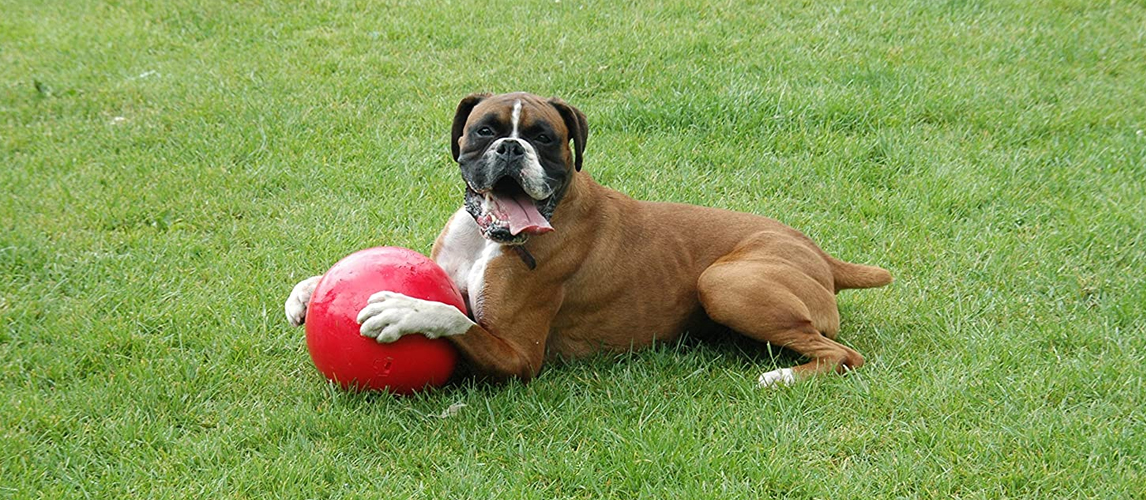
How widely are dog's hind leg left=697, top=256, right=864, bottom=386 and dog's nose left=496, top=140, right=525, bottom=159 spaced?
1.20 m

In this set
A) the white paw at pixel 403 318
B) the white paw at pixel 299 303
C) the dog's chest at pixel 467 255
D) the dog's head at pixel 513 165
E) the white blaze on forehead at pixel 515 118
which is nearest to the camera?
the white paw at pixel 403 318

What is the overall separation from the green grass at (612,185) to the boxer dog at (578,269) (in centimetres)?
16

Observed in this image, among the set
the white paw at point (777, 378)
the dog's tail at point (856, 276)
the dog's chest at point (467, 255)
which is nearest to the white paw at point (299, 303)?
the dog's chest at point (467, 255)

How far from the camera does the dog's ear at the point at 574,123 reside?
487 cm

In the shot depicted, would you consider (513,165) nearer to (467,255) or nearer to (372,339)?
(467,255)

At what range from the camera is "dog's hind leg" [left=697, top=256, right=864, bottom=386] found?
5016 millimetres

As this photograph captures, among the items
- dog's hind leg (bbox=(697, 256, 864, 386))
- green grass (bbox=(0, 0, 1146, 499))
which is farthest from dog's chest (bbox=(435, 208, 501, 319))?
dog's hind leg (bbox=(697, 256, 864, 386))

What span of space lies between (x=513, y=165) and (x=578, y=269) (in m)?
0.72

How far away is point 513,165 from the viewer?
4.46 m

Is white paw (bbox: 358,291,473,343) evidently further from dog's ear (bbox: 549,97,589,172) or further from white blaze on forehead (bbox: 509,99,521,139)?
dog's ear (bbox: 549,97,589,172)

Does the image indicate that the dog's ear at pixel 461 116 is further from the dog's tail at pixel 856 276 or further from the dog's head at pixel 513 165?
the dog's tail at pixel 856 276

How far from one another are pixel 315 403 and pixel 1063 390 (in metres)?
3.19

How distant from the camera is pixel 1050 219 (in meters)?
6.87

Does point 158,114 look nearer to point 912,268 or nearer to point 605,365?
point 605,365
